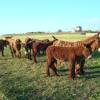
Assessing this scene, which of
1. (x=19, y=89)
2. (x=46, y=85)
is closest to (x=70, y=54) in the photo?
A: (x=46, y=85)

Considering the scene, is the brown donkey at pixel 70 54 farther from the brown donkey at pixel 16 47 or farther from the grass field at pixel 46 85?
the brown donkey at pixel 16 47

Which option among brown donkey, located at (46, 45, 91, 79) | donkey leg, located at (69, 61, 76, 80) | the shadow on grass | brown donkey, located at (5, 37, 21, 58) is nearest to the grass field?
the shadow on grass

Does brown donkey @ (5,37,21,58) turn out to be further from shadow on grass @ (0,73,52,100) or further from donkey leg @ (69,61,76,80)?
donkey leg @ (69,61,76,80)

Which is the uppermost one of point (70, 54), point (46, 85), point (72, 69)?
point (70, 54)

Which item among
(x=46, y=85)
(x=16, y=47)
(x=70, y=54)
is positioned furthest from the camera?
(x=16, y=47)

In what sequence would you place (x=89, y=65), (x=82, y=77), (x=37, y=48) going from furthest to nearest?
(x=37, y=48) → (x=89, y=65) → (x=82, y=77)

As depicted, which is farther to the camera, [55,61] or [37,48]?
[37,48]

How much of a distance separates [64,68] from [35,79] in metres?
2.97

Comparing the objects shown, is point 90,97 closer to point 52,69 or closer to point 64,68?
point 52,69

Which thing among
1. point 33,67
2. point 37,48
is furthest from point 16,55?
point 33,67

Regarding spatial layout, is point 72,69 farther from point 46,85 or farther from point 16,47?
point 16,47

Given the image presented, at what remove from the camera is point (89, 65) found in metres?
17.9

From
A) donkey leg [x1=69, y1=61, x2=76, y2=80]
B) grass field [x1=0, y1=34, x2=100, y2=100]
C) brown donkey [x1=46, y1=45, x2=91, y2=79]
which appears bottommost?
grass field [x1=0, y1=34, x2=100, y2=100]

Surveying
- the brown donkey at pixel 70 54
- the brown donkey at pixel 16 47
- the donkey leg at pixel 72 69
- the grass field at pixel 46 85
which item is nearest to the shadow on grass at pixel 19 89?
the grass field at pixel 46 85
